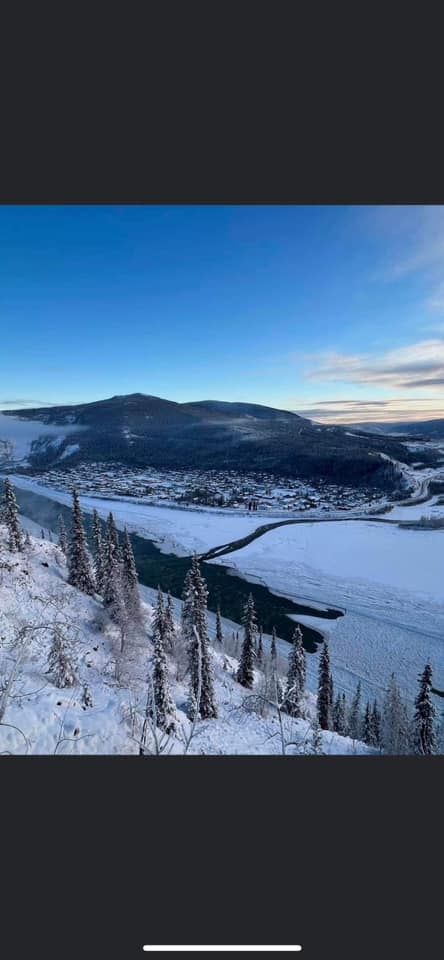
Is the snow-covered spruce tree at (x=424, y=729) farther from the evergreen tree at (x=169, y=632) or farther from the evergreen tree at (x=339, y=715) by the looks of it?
the evergreen tree at (x=169, y=632)

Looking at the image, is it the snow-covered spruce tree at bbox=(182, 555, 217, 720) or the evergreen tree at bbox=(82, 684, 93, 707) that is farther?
the snow-covered spruce tree at bbox=(182, 555, 217, 720)

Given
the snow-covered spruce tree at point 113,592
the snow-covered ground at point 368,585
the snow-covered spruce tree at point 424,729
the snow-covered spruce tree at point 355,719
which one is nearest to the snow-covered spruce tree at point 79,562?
the snow-covered spruce tree at point 113,592

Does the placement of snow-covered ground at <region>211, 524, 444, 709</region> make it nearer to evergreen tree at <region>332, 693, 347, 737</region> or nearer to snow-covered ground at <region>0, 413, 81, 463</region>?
evergreen tree at <region>332, 693, 347, 737</region>

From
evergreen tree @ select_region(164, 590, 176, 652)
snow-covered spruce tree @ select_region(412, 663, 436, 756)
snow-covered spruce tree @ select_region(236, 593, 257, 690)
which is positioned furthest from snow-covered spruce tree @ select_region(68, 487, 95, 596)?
snow-covered spruce tree @ select_region(412, 663, 436, 756)

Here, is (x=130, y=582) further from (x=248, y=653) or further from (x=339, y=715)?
(x=339, y=715)

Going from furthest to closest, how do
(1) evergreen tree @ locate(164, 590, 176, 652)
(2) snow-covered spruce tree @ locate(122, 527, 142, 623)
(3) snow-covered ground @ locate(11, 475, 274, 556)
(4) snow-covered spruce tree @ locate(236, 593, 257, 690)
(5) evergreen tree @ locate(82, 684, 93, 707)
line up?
(4) snow-covered spruce tree @ locate(236, 593, 257, 690)
(3) snow-covered ground @ locate(11, 475, 274, 556)
(1) evergreen tree @ locate(164, 590, 176, 652)
(2) snow-covered spruce tree @ locate(122, 527, 142, 623)
(5) evergreen tree @ locate(82, 684, 93, 707)
